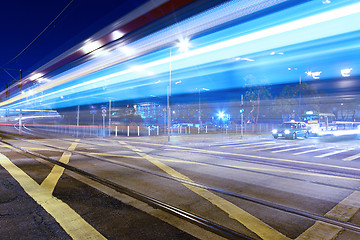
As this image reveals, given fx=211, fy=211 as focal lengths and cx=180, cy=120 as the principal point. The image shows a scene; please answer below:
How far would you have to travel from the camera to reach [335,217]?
11.9ft

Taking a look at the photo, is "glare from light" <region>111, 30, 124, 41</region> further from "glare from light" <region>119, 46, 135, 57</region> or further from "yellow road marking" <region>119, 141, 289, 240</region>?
"yellow road marking" <region>119, 141, 289, 240</region>

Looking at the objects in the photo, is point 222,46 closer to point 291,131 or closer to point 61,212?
point 61,212

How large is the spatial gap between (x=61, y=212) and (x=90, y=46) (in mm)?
11853

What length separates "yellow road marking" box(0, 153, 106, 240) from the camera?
2906 millimetres

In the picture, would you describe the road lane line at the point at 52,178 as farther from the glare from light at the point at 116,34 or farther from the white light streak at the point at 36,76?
the white light streak at the point at 36,76

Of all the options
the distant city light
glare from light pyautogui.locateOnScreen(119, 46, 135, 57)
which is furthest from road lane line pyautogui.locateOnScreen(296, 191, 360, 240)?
the distant city light

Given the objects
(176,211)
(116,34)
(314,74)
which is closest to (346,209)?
(176,211)

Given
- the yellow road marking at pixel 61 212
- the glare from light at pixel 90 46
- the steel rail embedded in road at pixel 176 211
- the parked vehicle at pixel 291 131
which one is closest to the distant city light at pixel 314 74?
the parked vehicle at pixel 291 131

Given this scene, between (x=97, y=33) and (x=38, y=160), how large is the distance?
7.61 m

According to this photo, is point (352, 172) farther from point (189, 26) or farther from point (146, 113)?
point (146, 113)

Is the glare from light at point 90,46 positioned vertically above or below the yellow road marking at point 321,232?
above

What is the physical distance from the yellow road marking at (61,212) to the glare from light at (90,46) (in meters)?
9.37

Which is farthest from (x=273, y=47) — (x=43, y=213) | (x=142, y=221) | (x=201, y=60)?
(x=43, y=213)

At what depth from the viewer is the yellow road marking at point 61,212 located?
2.91 metres
